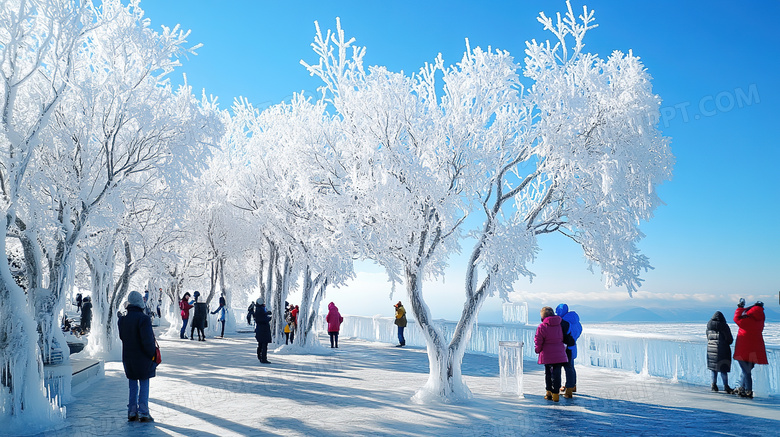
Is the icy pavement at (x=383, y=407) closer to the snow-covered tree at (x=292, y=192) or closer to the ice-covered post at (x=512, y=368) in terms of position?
the ice-covered post at (x=512, y=368)

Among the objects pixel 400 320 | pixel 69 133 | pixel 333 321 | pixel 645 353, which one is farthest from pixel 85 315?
pixel 645 353

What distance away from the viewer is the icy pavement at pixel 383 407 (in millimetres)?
7574

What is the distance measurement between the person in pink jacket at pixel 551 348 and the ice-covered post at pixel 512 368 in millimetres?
594

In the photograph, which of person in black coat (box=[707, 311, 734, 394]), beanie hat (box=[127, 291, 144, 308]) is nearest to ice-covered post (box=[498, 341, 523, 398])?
person in black coat (box=[707, 311, 734, 394])

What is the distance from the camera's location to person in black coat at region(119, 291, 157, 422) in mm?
7852

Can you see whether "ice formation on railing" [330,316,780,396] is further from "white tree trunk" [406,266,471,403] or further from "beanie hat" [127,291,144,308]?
"beanie hat" [127,291,144,308]

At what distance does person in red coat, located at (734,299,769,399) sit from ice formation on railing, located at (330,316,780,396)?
307mm

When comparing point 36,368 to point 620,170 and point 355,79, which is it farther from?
point 620,170

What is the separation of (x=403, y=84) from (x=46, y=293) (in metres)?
8.19

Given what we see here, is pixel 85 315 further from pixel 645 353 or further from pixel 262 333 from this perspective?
pixel 645 353

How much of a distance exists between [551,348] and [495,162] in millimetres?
3605

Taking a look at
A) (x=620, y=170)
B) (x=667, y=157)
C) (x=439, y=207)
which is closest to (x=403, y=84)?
(x=439, y=207)

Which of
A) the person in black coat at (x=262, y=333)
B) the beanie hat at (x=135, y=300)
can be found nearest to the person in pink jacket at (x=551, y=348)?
the beanie hat at (x=135, y=300)

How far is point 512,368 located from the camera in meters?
10.5
